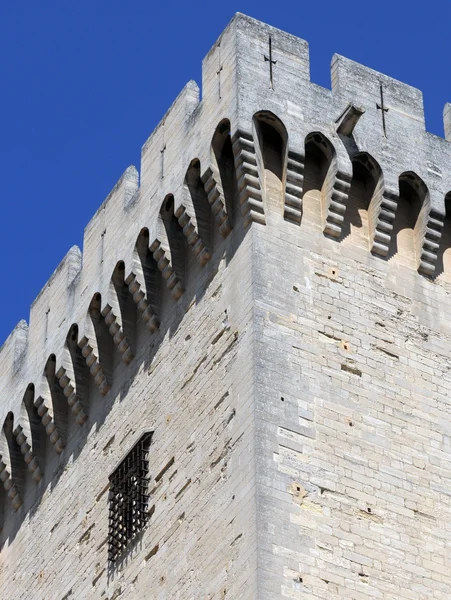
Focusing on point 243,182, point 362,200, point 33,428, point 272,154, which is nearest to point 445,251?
point 362,200

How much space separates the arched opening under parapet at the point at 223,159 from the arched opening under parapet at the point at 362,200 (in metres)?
1.16

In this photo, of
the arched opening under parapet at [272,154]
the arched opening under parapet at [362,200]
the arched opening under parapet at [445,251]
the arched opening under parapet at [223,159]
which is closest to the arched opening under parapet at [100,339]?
the arched opening under parapet at [223,159]

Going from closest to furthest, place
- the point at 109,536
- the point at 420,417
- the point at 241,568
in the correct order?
the point at 241,568, the point at 420,417, the point at 109,536

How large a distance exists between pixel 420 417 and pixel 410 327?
3.51 ft

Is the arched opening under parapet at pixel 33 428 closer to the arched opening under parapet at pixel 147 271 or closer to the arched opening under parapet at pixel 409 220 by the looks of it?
the arched opening under parapet at pixel 147 271

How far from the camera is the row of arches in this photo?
57.2 feet

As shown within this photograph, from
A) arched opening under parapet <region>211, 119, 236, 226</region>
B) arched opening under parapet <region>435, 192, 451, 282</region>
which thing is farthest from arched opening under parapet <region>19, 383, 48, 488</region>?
arched opening under parapet <region>435, 192, 451, 282</region>

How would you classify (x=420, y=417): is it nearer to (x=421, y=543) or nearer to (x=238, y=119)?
(x=421, y=543)

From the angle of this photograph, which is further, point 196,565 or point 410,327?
point 410,327

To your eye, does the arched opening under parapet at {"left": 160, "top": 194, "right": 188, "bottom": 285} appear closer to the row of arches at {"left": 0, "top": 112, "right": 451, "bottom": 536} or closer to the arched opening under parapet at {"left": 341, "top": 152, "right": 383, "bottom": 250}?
the row of arches at {"left": 0, "top": 112, "right": 451, "bottom": 536}

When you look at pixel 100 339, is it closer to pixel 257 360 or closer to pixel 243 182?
pixel 243 182

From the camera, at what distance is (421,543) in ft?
52.0

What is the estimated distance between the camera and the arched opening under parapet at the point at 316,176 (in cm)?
1753

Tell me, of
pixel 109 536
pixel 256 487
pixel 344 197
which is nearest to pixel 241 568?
pixel 256 487
